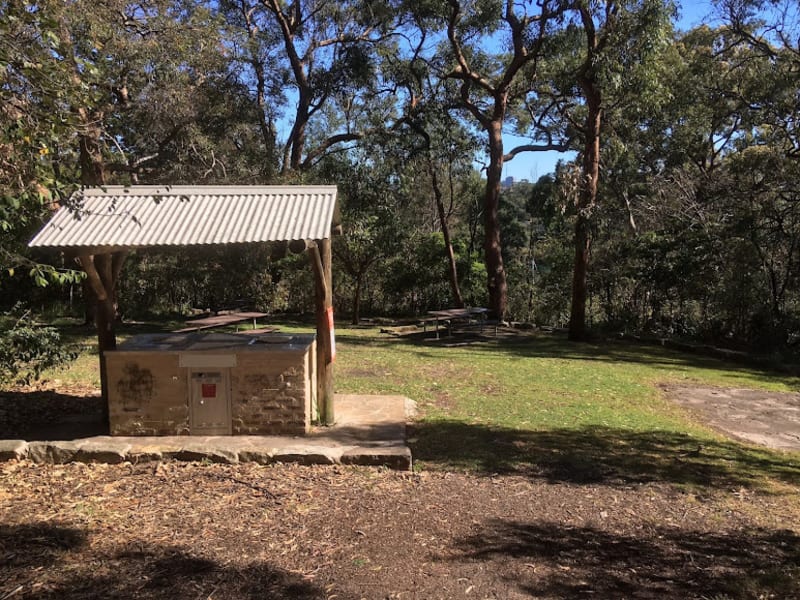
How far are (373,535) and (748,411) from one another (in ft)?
23.1

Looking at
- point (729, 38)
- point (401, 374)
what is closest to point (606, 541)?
point (401, 374)

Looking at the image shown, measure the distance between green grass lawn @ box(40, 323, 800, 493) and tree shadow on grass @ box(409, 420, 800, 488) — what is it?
0.01 m

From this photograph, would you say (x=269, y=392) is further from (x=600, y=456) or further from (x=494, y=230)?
(x=494, y=230)

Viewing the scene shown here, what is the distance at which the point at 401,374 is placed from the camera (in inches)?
408

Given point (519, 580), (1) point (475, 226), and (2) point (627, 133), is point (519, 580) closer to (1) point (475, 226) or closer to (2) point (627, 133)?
(2) point (627, 133)

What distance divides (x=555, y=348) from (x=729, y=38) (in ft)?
33.5

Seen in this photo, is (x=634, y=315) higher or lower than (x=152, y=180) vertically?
lower

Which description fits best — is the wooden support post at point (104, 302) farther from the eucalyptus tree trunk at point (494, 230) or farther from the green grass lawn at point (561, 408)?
the eucalyptus tree trunk at point (494, 230)

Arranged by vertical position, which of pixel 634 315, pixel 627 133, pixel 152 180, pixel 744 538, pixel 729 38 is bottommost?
pixel 744 538

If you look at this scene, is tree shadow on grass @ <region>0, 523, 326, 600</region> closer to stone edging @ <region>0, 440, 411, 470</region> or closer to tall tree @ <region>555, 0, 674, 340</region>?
stone edging @ <region>0, 440, 411, 470</region>

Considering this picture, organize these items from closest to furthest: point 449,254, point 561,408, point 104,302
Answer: point 104,302 → point 561,408 → point 449,254

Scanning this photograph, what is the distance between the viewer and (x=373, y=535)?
160 inches

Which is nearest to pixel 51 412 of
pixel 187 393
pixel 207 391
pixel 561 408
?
pixel 187 393

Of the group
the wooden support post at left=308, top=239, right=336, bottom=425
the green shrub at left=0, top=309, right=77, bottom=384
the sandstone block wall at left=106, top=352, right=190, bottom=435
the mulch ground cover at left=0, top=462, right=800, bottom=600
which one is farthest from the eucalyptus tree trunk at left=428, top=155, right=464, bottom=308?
the mulch ground cover at left=0, top=462, right=800, bottom=600
